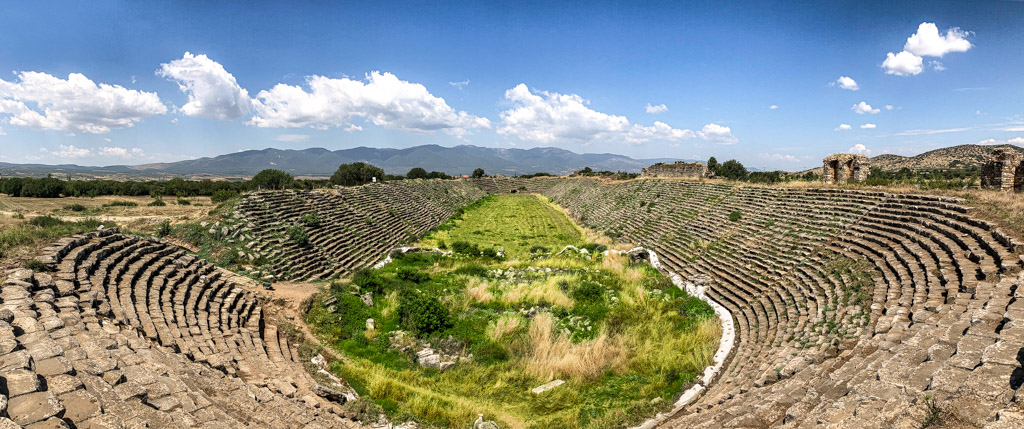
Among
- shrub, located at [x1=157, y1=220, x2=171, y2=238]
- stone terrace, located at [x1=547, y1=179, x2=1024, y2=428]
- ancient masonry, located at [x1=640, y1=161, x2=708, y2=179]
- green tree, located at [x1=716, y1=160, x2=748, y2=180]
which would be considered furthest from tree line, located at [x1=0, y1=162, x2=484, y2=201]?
green tree, located at [x1=716, y1=160, x2=748, y2=180]

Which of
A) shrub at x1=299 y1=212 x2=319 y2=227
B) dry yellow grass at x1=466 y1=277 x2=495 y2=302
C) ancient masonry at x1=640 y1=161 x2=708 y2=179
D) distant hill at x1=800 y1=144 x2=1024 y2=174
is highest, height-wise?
distant hill at x1=800 y1=144 x2=1024 y2=174

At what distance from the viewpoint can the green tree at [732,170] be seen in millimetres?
50700

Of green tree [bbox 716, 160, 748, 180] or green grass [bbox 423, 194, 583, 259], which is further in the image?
green tree [bbox 716, 160, 748, 180]

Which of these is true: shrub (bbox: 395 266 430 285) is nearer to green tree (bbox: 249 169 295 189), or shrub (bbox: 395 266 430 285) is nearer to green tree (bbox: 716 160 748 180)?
green tree (bbox: 249 169 295 189)

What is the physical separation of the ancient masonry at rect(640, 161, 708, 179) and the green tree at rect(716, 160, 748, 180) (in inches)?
579

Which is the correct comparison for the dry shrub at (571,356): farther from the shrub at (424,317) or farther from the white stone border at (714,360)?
the shrub at (424,317)

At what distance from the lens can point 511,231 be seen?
98.0 feet

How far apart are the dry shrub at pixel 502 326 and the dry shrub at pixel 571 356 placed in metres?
0.61

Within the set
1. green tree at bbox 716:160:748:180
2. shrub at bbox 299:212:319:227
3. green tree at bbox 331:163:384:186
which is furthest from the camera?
green tree at bbox 331:163:384:186

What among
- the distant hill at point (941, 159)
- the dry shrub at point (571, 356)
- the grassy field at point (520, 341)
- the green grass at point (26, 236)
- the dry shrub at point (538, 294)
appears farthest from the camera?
the distant hill at point (941, 159)

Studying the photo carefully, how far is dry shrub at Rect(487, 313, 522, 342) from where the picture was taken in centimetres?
1057

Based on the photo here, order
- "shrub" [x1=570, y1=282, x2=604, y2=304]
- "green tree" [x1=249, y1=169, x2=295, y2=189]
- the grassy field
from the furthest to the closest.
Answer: "green tree" [x1=249, y1=169, x2=295, y2=189], "shrub" [x1=570, y1=282, x2=604, y2=304], the grassy field

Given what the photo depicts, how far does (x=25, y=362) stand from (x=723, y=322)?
42.1ft

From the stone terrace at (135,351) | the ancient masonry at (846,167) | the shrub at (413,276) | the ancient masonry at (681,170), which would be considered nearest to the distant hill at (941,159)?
the ancient masonry at (681,170)
